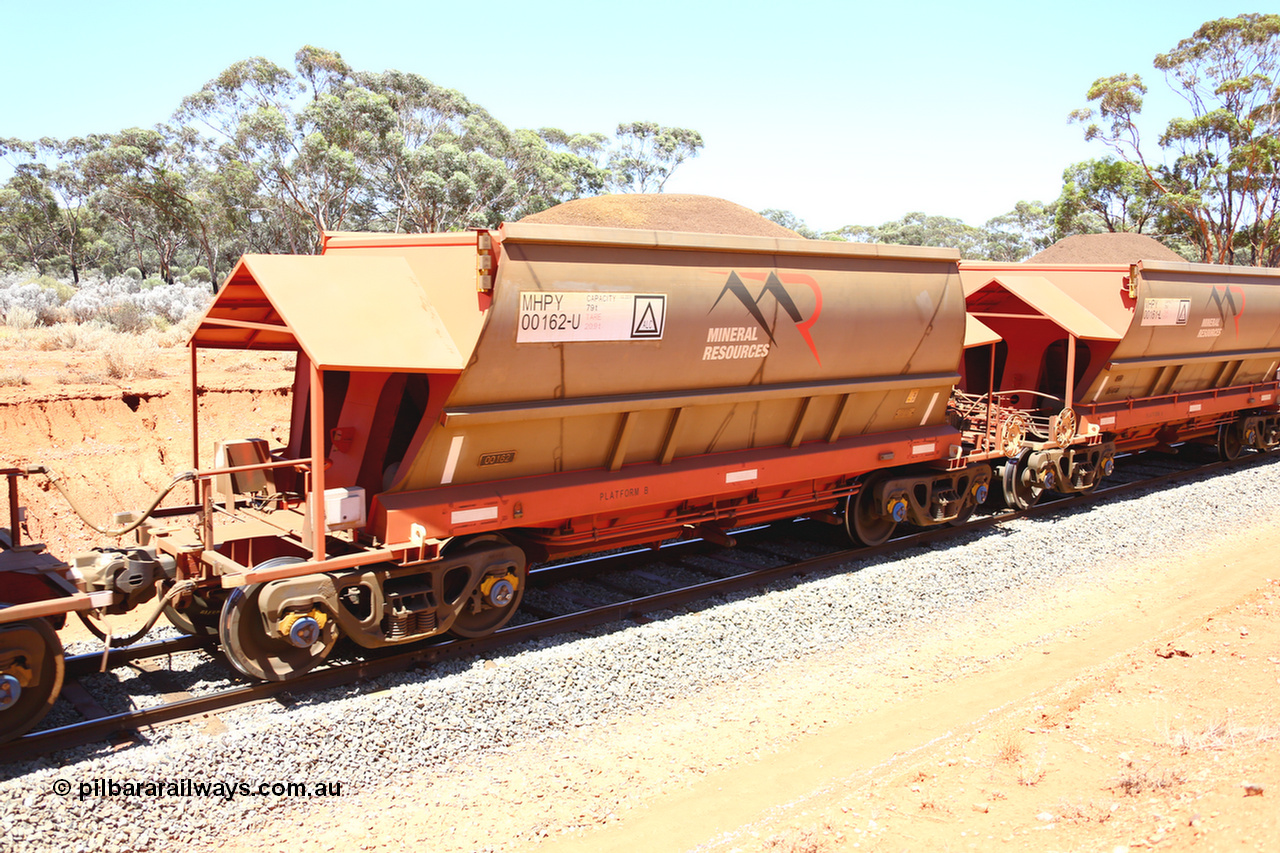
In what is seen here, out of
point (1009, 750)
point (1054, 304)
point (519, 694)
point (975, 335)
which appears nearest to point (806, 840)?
point (1009, 750)

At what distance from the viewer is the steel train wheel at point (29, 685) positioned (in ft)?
18.6

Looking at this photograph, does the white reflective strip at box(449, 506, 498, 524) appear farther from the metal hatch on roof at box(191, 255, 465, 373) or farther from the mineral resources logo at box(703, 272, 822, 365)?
the mineral resources logo at box(703, 272, 822, 365)

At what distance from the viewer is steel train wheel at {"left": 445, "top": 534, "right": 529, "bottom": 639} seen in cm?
771

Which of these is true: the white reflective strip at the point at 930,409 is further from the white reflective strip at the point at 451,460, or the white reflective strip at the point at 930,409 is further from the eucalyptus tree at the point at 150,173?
the eucalyptus tree at the point at 150,173

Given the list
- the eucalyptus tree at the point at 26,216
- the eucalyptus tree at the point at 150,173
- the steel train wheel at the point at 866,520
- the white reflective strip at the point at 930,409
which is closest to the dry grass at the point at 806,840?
the steel train wheel at the point at 866,520

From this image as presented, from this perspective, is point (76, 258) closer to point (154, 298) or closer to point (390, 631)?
point (154, 298)

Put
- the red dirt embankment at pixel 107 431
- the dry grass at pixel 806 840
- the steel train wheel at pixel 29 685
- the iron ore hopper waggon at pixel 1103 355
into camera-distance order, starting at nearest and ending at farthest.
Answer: the dry grass at pixel 806 840
the steel train wheel at pixel 29 685
the red dirt embankment at pixel 107 431
the iron ore hopper waggon at pixel 1103 355

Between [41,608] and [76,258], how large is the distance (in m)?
56.6

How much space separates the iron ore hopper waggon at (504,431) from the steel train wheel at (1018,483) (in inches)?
67.8

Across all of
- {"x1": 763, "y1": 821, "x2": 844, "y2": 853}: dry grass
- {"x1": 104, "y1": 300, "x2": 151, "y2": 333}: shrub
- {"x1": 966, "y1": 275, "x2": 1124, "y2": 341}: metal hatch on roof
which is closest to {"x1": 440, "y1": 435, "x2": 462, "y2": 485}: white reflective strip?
{"x1": 763, "y1": 821, "x2": 844, "y2": 853}: dry grass

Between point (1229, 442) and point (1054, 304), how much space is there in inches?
287

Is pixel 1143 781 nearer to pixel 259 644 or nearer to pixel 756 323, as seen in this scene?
pixel 756 323

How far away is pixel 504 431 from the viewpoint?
7.64 m

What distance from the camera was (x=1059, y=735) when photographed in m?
6.33
